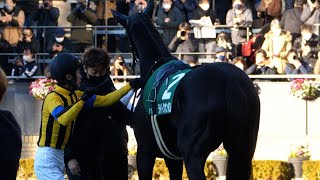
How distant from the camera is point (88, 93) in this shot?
26.1ft

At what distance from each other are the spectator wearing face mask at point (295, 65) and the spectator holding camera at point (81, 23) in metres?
4.50

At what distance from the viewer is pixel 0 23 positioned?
20.6 m

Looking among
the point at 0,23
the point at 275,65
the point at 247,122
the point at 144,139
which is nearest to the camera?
the point at 247,122

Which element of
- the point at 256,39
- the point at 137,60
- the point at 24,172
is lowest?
the point at 24,172

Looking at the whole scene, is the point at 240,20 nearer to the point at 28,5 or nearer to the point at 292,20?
the point at 292,20

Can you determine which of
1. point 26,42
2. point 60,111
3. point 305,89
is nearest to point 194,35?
point 305,89

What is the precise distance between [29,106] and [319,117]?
5672mm

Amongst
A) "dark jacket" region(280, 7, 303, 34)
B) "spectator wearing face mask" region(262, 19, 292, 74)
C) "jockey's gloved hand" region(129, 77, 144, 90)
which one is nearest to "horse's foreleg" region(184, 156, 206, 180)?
"jockey's gloved hand" region(129, 77, 144, 90)

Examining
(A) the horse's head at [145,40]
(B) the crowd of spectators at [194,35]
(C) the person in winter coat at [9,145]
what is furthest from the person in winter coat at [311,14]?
(C) the person in winter coat at [9,145]

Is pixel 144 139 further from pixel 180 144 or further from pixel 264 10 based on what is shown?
pixel 264 10

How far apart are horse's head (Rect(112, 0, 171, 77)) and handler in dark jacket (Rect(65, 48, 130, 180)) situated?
1.05ft

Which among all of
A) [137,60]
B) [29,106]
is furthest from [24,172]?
[137,60]

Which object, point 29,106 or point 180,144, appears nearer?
point 180,144

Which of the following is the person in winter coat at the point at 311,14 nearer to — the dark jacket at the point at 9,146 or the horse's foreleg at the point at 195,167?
the horse's foreleg at the point at 195,167
